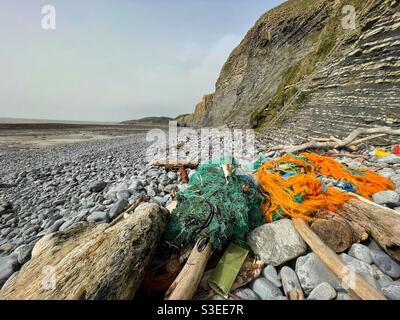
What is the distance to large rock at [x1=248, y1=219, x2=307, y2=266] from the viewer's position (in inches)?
82.3

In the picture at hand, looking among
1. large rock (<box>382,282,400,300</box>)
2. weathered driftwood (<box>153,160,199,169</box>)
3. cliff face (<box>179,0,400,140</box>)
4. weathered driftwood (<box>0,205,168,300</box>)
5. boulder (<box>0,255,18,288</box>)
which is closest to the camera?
weathered driftwood (<box>0,205,168,300</box>)

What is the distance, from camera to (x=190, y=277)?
5.89 feet

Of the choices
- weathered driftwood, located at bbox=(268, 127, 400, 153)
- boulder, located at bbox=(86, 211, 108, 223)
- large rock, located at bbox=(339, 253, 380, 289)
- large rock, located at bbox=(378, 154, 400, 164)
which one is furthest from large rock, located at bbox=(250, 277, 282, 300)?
weathered driftwood, located at bbox=(268, 127, 400, 153)

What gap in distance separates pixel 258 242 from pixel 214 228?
0.50m

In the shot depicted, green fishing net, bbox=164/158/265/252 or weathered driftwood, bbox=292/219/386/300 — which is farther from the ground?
green fishing net, bbox=164/158/265/252

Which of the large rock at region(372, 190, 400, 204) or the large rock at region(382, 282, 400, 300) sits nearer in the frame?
the large rock at region(382, 282, 400, 300)

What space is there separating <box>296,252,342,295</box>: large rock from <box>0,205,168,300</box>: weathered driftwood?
137cm

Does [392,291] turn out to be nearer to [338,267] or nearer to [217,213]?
[338,267]

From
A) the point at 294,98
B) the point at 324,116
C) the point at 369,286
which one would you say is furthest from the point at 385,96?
the point at 369,286

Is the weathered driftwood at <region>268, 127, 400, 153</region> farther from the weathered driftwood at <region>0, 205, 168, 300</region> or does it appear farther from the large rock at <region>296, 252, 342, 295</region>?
the weathered driftwood at <region>0, 205, 168, 300</region>

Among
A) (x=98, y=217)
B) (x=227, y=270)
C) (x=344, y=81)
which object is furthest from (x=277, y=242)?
(x=344, y=81)

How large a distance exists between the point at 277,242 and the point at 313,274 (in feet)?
1.32

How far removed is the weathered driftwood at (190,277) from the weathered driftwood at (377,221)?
162 centimetres
